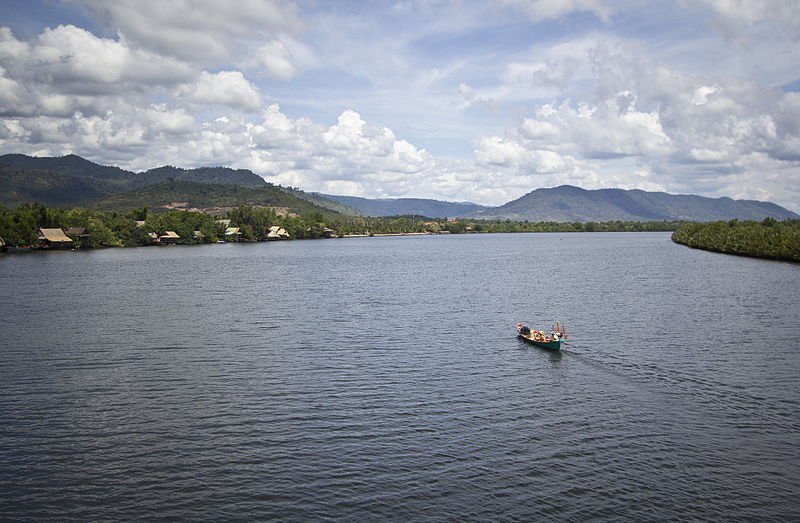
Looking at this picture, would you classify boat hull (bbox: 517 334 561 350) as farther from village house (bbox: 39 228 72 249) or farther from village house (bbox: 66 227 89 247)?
village house (bbox: 66 227 89 247)

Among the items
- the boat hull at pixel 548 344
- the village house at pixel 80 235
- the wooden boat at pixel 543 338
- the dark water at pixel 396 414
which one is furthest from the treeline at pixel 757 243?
the village house at pixel 80 235

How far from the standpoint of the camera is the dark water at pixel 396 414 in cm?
1870

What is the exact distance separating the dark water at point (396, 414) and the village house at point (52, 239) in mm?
126515

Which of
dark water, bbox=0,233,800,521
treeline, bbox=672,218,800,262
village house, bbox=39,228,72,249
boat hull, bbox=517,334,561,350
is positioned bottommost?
dark water, bbox=0,233,800,521

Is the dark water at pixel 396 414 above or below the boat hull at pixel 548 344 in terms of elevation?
below

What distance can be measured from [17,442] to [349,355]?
63.7 feet

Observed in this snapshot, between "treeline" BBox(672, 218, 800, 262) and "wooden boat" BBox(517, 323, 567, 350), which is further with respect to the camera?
"treeline" BBox(672, 218, 800, 262)

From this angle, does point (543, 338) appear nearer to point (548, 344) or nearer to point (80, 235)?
point (548, 344)

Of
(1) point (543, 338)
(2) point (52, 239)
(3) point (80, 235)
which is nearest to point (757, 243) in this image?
(1) point (543, 338)

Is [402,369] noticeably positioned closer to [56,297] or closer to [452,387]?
[452,387]

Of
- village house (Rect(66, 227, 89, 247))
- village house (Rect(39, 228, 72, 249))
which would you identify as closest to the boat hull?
village house (Rect(39, 228, 72, 249))

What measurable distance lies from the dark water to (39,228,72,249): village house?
127m

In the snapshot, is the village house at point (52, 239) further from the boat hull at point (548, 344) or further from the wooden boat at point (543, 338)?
the boat hull at point (548, 344)

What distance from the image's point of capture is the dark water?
61.4 feet
